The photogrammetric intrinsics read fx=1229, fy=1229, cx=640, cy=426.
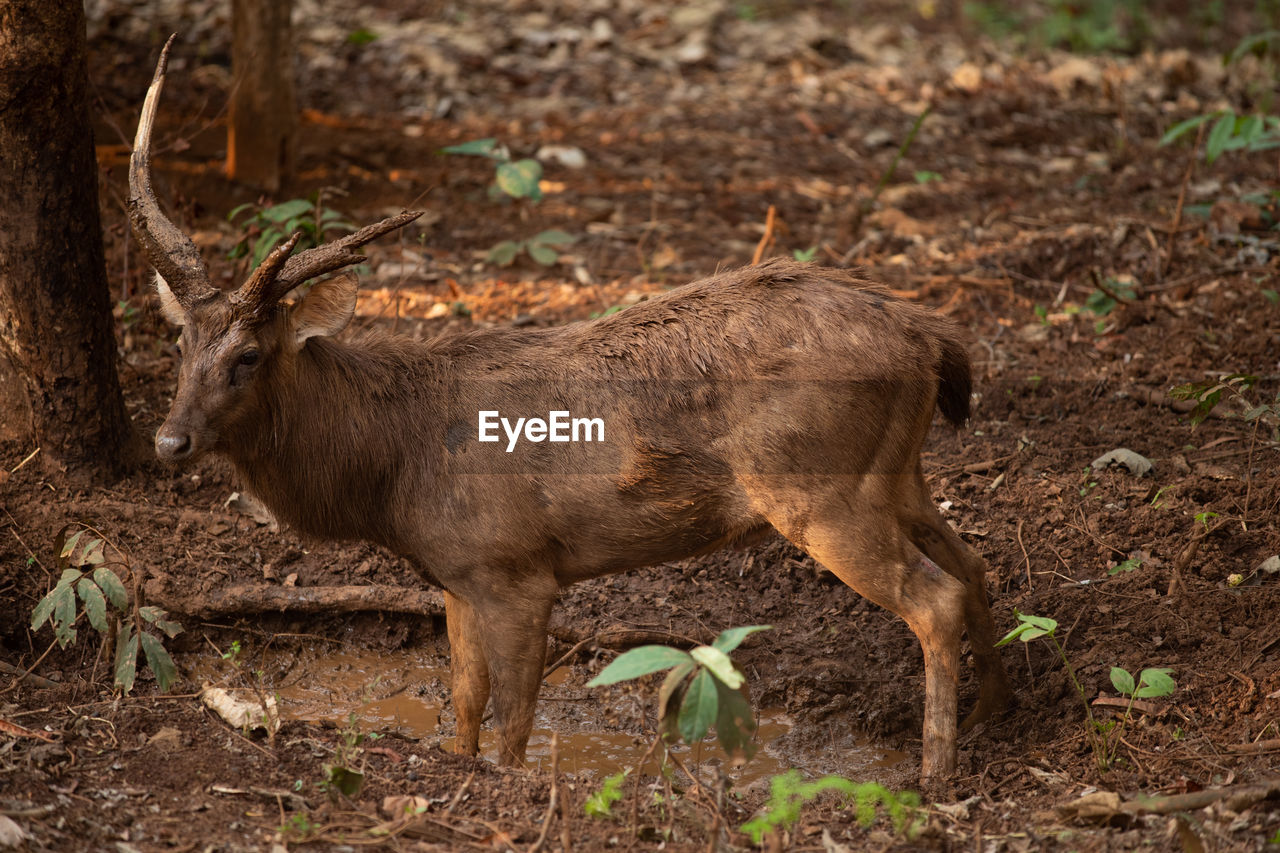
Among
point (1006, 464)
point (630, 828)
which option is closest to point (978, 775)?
point (630, 828)

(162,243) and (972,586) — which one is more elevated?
(162,243)

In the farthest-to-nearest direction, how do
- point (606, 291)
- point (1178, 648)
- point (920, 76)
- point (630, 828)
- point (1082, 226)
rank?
1. point (920, 76)
2. point (1082, 226)
3. point (606, 291)
4. point (1178, 648)
5. point (630, 828)

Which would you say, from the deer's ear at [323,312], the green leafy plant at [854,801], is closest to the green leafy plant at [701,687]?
the green leafy plant at [854,801]

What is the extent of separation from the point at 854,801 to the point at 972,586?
4.38ft

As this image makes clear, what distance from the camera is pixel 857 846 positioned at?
4410 millimetres

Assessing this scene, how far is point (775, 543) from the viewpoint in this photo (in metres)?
6.80

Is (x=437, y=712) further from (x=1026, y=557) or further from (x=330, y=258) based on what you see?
(x=1026, y=557)

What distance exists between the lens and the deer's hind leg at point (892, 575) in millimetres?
5172

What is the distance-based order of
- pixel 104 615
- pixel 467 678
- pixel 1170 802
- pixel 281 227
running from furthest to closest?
pixel 281 227
pixel 467 678
pixel 104 615
pixel 1170 802

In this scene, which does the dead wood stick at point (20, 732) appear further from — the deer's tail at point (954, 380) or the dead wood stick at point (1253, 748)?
the dead wood stick at point (1253, 748)

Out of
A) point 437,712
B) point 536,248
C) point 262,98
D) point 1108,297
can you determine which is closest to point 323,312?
point 437,712

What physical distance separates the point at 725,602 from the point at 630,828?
2.36 m

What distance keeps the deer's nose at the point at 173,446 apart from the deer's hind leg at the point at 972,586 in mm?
3160

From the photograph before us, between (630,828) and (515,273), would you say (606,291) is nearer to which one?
(515,273)
